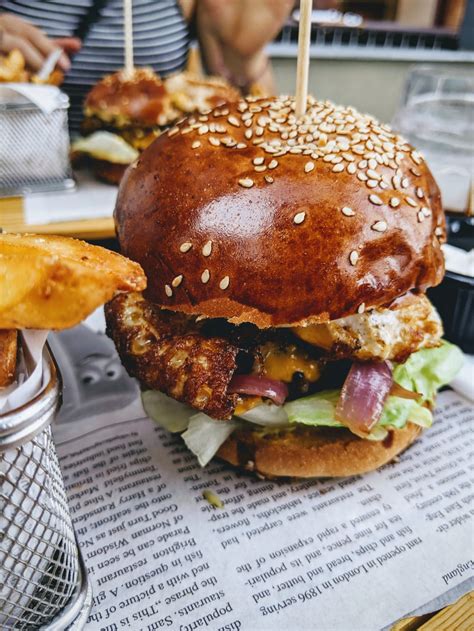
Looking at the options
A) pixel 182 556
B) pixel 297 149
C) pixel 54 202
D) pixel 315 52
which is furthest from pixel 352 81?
pixel 182 556

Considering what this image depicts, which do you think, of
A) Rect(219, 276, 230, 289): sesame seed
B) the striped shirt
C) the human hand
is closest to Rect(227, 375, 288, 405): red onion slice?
Rect(219, 276, 230, 289): sesame seed

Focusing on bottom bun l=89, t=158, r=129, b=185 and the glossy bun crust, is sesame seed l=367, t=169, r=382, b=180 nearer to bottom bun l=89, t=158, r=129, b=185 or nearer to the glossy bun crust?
the glossy bun crust

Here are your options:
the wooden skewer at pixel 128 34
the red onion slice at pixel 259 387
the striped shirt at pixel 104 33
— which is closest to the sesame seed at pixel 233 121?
the red onion slice at pixel 259 387

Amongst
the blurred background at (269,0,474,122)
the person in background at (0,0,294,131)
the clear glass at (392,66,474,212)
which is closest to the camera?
the clear glass at (392,66,474,212)

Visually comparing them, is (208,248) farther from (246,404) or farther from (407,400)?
(407,400)

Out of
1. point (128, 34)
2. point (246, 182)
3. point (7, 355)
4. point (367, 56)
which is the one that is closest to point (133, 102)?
point (128, 34)

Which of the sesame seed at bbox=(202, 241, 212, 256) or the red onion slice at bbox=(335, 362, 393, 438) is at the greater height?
the sesame seed at bbox=(202, 241, 212, 256)

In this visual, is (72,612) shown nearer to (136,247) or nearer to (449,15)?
(136,247)
